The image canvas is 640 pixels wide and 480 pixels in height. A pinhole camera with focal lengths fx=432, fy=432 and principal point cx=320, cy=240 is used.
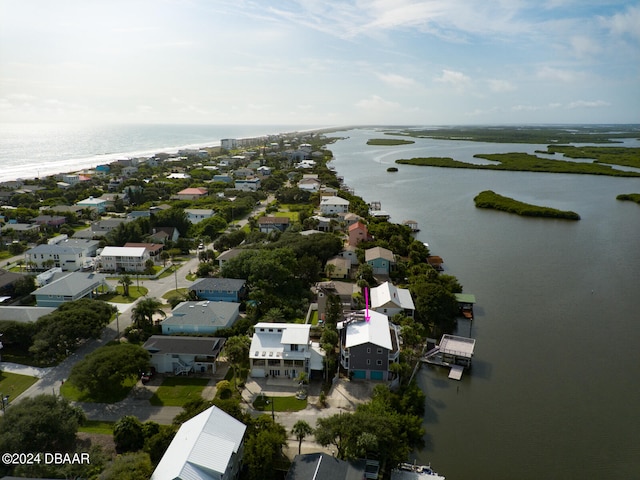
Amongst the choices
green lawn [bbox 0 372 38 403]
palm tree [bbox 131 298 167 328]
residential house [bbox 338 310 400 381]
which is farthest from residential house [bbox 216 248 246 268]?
green lawn [bbox 0 372 38 403]

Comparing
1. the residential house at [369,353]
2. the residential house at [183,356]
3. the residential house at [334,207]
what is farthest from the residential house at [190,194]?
the residential house at [369,353]

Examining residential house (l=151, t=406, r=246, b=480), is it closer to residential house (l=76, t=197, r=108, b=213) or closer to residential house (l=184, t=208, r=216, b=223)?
residential house (l=184, t=208, r=216, b=223)

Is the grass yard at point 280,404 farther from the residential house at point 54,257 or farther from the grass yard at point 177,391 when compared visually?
the residential house at point 54,257

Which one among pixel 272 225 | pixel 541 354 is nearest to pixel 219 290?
pixel 272 225

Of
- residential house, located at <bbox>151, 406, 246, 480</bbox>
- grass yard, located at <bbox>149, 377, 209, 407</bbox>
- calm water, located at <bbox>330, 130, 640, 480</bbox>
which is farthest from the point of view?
grass yard, located at <bbox>149, 377, 209, 407</bbox>

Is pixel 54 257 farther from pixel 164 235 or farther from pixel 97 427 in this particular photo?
pixel 97 427

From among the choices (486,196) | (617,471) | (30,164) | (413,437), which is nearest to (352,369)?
(413,437)

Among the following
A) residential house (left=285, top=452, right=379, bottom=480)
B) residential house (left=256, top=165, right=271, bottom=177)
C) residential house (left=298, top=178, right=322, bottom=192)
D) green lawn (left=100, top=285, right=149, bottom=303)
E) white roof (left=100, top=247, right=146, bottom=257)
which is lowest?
residential house (left=256, top=165, right=271, bottom=177)
